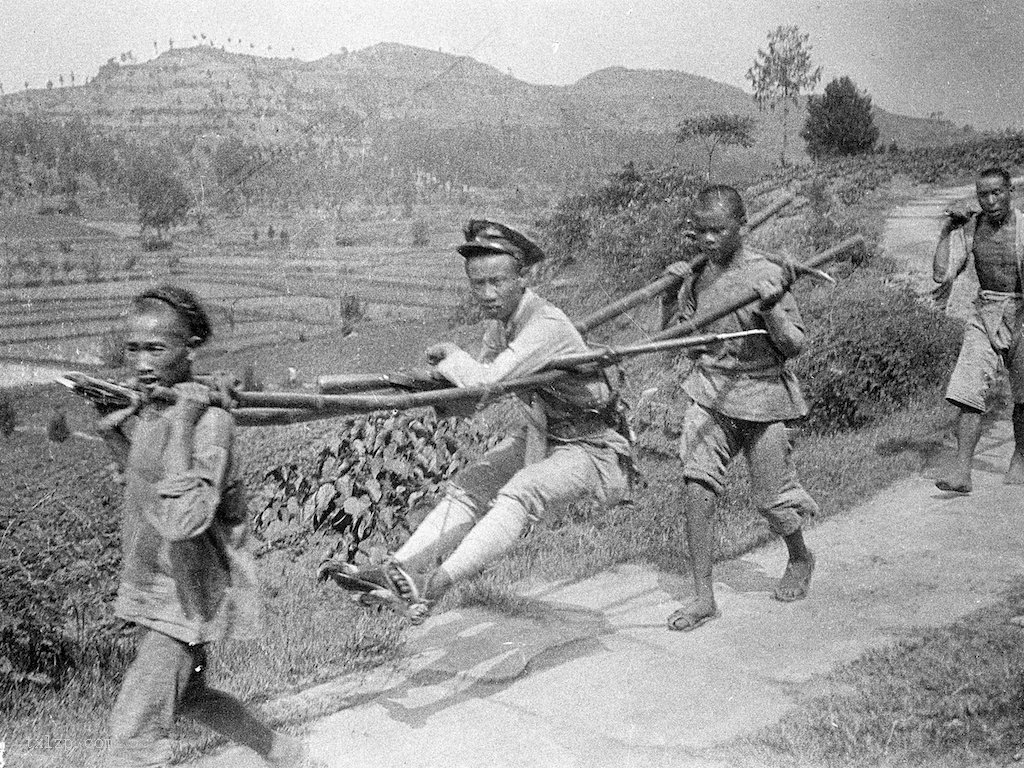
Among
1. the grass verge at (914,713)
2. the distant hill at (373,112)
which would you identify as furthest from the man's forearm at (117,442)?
the distant hill at (373,112)

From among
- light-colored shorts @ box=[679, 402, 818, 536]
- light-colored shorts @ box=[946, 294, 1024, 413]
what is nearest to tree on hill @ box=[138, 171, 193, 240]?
light-colored shorts @ box=[946, 294, 1024, 413]

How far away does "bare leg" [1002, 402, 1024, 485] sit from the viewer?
23.5ft

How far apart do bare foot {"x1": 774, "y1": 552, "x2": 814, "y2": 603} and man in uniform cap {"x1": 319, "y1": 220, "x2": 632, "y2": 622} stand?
1.38m

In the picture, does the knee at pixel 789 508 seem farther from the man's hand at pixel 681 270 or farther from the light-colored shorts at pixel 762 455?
the man's hand at pixel 681 270

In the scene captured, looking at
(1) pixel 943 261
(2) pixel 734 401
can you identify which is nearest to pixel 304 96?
(1) pixel 943 261

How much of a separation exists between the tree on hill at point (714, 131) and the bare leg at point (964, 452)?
17.7 m

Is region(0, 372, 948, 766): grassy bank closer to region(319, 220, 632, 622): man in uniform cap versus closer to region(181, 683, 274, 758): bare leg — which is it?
region(181, 683, 274, 758): bare leg

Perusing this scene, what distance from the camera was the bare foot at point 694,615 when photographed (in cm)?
505

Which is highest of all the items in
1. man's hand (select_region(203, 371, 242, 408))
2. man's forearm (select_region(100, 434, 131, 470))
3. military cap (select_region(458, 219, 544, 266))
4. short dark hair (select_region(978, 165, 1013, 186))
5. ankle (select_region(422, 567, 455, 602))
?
short dark hair (select_region(978, 165, 1013, 186))

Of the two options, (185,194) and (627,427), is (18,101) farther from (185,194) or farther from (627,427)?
(627,427)

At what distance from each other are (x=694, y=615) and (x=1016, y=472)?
3.37 metres

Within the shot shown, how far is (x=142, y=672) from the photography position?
317cm

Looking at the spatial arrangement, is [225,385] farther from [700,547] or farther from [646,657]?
[700,547]

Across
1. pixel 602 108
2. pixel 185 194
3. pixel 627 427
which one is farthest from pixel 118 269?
pixel 627 427
